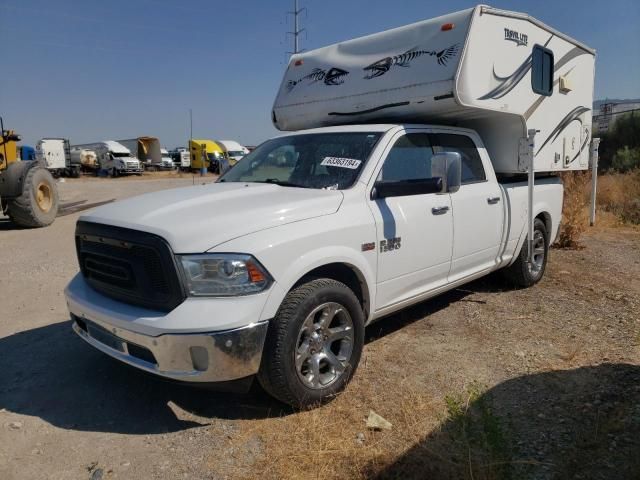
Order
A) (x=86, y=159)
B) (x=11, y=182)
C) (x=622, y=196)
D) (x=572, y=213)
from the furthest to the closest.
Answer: (x=86, y=159) → (x=622, y=196) → (x=11, y=182) → (x=572, y=213)

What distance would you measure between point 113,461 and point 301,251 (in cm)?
158

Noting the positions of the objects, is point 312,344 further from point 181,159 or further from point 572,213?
point 181,159

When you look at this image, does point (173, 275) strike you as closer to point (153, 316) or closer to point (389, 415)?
point (153, 316)

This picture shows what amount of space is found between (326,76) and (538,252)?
10.9ft

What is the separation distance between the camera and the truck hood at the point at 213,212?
285 cm

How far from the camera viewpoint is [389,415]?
3178mm

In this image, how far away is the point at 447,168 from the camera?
145 inches

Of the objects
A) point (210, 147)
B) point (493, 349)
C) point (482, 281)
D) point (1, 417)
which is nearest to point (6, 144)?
point (1, 417)

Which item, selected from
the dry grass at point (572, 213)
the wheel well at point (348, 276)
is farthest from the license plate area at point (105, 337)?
the dry grass at point (572, 213)

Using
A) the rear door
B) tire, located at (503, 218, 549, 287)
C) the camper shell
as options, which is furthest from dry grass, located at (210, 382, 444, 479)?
tire, located at (503, 218, 549, 287)

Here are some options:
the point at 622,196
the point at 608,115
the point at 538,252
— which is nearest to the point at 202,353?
the point at 538,252

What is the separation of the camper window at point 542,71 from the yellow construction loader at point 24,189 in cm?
958

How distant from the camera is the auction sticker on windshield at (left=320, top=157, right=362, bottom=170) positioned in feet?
12.4

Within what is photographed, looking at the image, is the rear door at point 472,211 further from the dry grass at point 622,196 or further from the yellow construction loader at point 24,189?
the yellow construction loader at point 24,189
